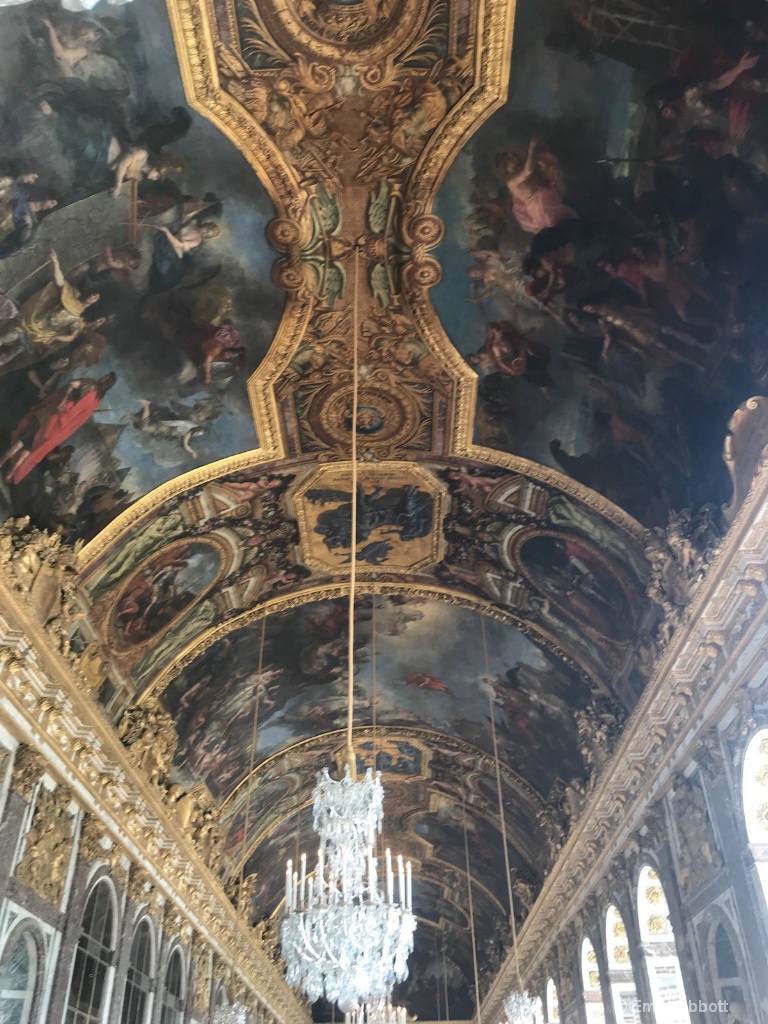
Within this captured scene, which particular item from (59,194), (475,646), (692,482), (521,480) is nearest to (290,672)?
(475,646)

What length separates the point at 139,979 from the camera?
14.3 metres

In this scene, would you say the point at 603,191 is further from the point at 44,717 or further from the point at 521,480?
the point at 44,717

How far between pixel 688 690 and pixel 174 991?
12.4m

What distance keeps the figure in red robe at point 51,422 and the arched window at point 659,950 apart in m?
11.3

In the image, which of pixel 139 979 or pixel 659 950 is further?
pixel 139 979

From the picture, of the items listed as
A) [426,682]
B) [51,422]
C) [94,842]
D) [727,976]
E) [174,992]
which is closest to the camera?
[51,422]

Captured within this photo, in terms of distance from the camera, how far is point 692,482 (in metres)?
10.1

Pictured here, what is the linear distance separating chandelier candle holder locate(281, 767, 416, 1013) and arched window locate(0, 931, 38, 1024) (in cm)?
364

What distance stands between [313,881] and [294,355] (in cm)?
649

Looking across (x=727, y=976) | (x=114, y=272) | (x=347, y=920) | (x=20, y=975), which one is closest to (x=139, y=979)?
(x=20, y=975)

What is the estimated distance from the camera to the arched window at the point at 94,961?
1135 centimetres

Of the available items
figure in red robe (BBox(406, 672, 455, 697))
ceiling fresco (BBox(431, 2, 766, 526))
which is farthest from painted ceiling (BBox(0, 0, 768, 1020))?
figure in red robe (BBox(406, 672, 455, 697))

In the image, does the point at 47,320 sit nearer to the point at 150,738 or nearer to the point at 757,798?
the point at 150,738

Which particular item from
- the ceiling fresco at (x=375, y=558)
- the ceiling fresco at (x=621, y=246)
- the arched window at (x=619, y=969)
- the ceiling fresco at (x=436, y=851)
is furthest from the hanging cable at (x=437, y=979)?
the ceiling fresco at (x=621, y=246)
